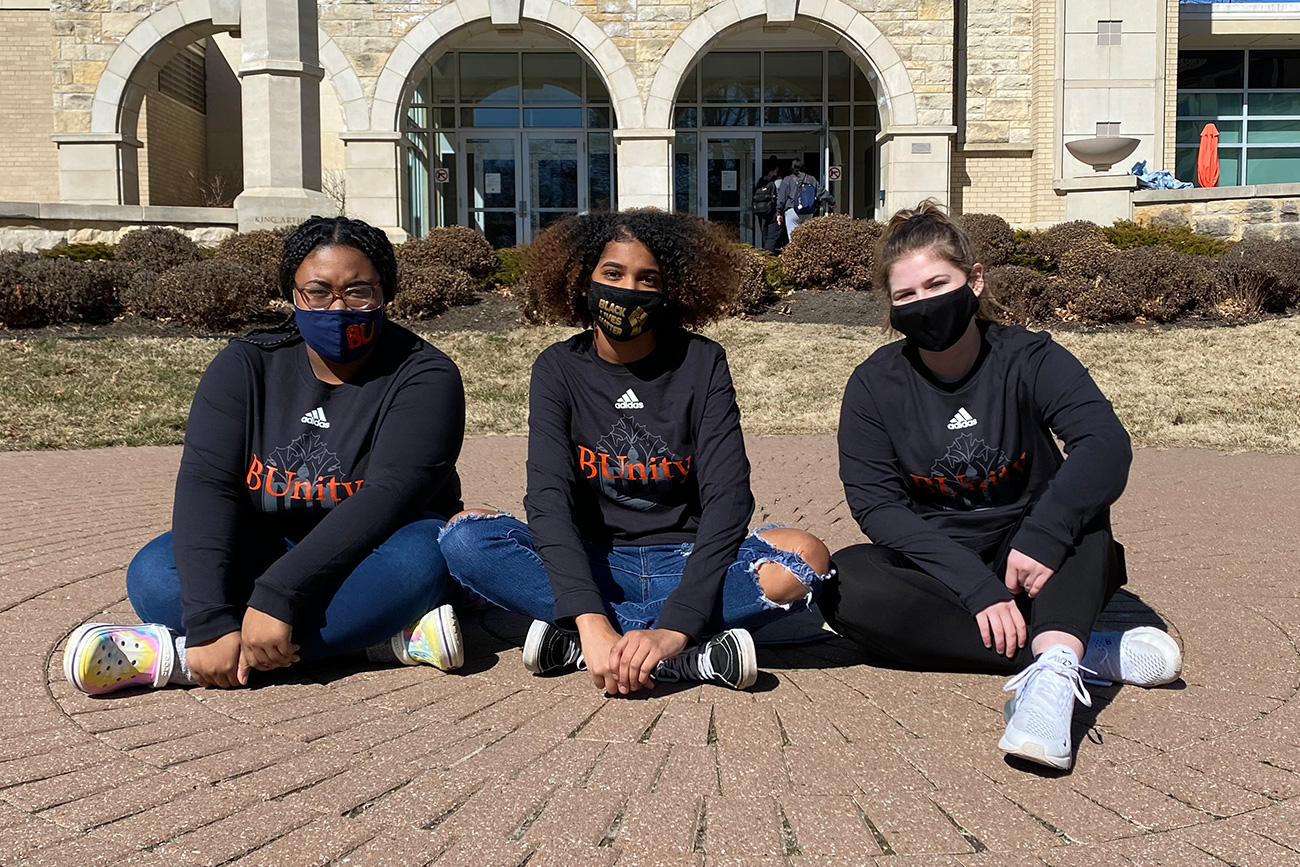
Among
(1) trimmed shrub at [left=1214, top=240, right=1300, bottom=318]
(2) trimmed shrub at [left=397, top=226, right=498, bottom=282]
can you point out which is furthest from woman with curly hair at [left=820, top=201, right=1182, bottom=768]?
(2) trimmed shrub at [left=397, top=226, right=498, bottom=282]

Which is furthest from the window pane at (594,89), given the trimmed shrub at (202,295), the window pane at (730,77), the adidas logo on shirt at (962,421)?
the adidas logo on shirt at (962,421)

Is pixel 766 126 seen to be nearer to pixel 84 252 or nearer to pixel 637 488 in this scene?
pixel 84 252

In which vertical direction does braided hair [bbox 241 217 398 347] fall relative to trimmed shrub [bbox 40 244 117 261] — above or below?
below

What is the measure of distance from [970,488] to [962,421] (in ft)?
0.70

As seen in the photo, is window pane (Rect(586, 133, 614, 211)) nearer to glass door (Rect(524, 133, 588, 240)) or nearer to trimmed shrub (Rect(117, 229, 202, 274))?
glass door (Rect(524, 133, 588, 240))

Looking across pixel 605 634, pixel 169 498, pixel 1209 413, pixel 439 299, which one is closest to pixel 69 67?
pixel 439 299

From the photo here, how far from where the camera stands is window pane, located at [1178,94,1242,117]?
2647cm

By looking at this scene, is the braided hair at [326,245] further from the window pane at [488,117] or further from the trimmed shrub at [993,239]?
the window pane at [488,117]

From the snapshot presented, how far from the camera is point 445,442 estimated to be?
3443mm

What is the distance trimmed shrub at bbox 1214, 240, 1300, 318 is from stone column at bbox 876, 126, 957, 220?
704 centimetres

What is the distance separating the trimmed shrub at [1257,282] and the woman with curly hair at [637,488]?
11.3 metres

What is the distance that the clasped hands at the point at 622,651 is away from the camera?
290 centimetres

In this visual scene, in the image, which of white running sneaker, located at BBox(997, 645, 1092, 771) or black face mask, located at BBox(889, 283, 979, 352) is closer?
white running sneaker, located at BBox(997, 645, 1092, 771)

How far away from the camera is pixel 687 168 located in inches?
953
